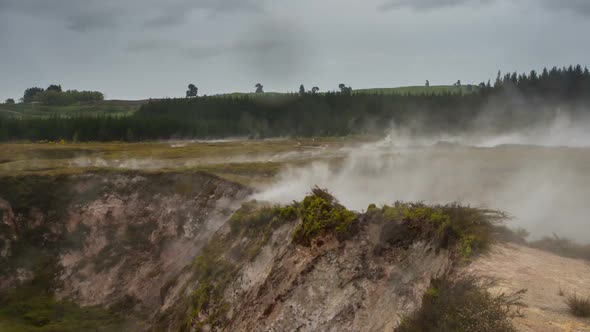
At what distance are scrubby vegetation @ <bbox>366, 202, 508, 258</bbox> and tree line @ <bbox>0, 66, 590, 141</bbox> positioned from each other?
60.9 metres

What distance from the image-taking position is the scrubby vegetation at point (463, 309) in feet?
23.7

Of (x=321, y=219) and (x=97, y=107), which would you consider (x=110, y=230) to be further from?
(x=97, y=107)

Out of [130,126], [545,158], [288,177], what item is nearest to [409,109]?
[130,126]

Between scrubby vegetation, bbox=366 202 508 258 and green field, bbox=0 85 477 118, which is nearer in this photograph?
scrubby vegetation, bbox=366 202 508 258

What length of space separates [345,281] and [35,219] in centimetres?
2373

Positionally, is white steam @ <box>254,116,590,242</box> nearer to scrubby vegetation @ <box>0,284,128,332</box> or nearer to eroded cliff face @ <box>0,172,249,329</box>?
eroded cliff face @ <box>0,172,249,329</box>

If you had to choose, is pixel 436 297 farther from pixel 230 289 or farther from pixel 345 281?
pixel 230 289

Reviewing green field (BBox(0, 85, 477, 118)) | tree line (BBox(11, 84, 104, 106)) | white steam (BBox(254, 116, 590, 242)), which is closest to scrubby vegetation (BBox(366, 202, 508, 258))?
white steam (BBox(254, 116, 590, 242))

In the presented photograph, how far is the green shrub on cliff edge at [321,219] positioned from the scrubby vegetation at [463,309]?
3364mm

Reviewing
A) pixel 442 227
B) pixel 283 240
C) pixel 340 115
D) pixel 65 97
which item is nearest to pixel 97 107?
pixel 65 97

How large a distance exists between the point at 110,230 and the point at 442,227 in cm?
2205

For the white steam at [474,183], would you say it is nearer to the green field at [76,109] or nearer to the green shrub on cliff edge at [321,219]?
the green shrub on cliff edge at [321,219]

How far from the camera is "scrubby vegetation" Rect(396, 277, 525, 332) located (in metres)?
7.22

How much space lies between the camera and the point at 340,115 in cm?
9769
